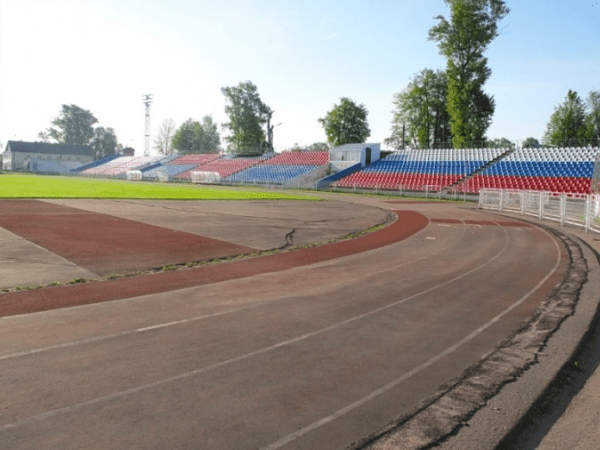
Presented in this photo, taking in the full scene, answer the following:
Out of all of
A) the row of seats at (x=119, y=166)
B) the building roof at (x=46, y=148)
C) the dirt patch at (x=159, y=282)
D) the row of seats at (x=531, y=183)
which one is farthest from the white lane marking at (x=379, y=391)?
the building roof at (x=46, y=148)

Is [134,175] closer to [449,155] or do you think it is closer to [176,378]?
[449,155]

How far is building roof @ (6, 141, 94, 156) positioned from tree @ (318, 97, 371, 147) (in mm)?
95228

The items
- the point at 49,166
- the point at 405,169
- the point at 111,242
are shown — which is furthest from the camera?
the point at 49,166

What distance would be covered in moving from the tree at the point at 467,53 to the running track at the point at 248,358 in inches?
2101

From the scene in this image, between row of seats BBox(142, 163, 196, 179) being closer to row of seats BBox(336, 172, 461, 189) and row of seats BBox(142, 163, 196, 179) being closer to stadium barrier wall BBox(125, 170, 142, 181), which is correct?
stadium barrier wall BBox(125, 170, 142, 181)

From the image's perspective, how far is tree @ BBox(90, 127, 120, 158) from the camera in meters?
164

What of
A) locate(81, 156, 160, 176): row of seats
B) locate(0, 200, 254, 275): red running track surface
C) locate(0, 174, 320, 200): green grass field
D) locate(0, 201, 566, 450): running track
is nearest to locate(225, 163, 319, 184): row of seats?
locate(0, 174, 320, 200): green grass field

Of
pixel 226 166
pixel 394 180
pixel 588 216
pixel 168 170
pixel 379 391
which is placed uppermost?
pixel 226 166

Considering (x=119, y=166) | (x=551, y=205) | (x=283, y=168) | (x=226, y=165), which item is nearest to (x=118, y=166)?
(x=119, y=166)

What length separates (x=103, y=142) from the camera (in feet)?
544

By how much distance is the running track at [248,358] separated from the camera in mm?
3773

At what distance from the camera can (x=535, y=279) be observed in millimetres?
10016

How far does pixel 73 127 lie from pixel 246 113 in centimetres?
9270

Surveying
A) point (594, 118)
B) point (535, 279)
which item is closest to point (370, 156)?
point (594, 118)
